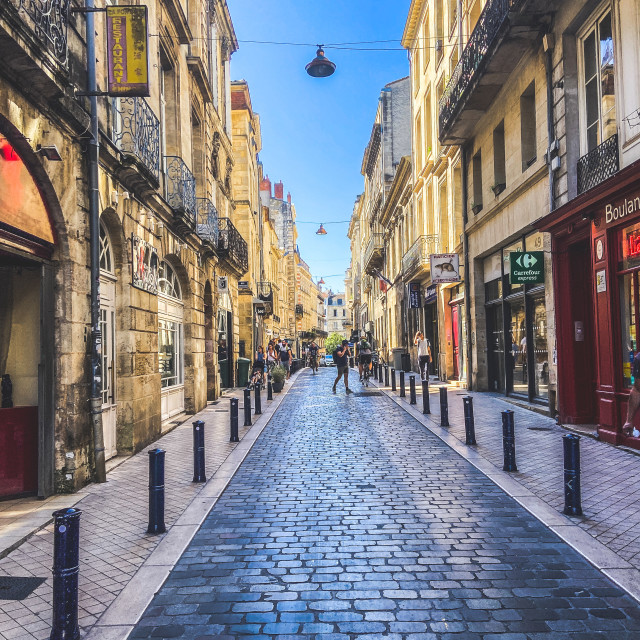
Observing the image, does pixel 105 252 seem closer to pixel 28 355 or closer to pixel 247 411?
pixel 28 355

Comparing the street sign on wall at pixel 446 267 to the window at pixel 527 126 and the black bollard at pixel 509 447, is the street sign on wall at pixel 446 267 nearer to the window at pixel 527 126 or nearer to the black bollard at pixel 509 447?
the window at pixel 527 126

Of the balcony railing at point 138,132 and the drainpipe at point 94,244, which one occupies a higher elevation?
the balcony railing at point 138,132

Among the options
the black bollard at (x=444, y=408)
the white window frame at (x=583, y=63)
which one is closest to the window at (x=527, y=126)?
the white window frame at (x=583, y=63)

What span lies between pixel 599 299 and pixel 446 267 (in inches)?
357

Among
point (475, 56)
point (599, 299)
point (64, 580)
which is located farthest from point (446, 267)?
point (64, 580)

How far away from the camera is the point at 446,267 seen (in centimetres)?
1794

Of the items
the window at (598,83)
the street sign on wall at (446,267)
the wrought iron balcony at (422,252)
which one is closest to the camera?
the window at (598,83)

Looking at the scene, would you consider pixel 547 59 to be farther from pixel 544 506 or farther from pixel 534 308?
pixel 544 506

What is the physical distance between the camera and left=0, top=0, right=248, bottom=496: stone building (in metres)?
6.04

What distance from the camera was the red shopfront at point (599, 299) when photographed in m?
8.20

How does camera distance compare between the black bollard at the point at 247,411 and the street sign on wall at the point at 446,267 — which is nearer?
the black bollard at the point at 247,411

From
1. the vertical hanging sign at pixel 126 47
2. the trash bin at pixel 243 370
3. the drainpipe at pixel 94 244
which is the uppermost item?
the vertical hanging sign at pixel 126 47

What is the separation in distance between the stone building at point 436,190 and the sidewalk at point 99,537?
12142mm

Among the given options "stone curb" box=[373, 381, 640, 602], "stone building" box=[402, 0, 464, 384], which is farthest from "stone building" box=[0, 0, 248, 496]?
"stone building" box=[402, 0, 464, 384]
